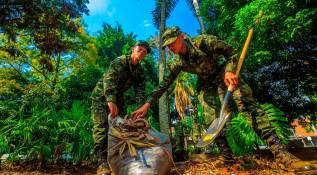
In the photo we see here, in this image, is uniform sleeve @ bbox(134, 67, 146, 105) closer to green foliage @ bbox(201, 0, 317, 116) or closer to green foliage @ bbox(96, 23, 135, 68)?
green foliage @ bbox(201, 0, 317, 116)

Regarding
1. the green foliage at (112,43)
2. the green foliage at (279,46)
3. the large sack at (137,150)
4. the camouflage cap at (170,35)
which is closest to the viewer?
the large sack at (137,150)

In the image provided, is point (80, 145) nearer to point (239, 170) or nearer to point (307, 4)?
point (239, 170)

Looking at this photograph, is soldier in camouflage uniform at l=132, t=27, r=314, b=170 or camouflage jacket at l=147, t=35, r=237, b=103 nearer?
soldier in camouflage uniform at l=132, t=27, r=314, b=170

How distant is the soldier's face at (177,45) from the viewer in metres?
3.23

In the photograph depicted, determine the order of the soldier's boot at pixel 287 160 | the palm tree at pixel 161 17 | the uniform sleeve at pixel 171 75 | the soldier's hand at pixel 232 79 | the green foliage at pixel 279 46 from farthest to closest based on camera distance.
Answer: the palm tree at pixel 161 17
the green foliage at pixel 279 46
the uniform sleeve at pixel 171 75
the soldier's hand at pixel 232 79
the soldier's boot at pixel 287 160

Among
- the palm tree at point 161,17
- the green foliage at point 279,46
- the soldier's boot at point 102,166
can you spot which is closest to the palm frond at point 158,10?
the palm tree at point 161,17

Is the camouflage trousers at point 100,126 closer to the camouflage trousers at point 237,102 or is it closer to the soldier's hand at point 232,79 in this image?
the camouflage trousers at point 237,102

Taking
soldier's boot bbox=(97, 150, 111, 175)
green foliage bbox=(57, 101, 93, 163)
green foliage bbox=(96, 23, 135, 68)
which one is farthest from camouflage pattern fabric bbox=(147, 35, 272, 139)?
green foliage bbox=(96, 23, 135, 68)

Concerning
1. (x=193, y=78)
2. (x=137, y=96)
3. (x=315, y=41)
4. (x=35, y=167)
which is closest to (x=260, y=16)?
(x=315, y=41)

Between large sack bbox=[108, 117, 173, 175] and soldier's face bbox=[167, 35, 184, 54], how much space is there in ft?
3.64

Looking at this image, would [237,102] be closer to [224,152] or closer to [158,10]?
[224,152]

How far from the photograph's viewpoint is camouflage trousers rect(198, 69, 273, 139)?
122 inches

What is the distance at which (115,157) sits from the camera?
2.47 meters

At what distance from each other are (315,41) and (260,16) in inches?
98.5
